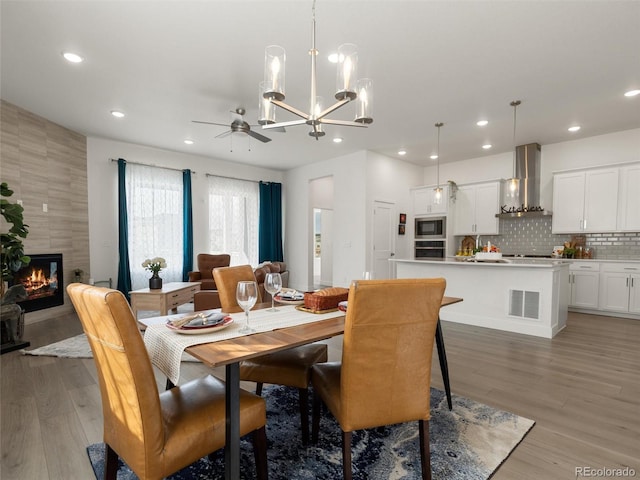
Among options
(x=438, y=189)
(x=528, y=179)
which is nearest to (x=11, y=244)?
(x=438, y=189)

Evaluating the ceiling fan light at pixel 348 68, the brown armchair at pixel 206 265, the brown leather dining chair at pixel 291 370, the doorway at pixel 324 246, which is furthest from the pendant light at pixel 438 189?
the brown armchair at pixel 206 265

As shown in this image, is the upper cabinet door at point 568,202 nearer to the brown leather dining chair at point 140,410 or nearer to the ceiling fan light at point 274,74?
the ceiling fan light at point 274,74

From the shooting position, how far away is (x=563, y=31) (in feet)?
8.46

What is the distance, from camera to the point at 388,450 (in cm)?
181

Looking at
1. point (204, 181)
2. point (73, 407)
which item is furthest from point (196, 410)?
point (204, 181)

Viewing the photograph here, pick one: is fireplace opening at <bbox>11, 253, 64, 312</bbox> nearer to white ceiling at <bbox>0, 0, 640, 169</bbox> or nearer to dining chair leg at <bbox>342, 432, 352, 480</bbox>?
white ceiling at <bbox>0, 0, 640, 169</bbox>

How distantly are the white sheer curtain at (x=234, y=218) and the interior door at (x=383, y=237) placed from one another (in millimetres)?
2778

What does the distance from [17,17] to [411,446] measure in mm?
4088

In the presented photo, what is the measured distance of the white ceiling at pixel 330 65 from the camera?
2406mm

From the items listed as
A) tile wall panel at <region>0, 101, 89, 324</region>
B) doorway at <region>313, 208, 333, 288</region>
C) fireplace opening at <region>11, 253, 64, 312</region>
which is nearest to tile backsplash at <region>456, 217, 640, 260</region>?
doorway at <region>313, 208, 333, 288</region>

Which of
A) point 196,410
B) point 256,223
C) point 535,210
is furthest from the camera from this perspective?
point 256,223

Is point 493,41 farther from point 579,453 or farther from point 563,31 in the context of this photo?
point 579,453

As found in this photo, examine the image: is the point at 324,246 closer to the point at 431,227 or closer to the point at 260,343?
the point at 431,227

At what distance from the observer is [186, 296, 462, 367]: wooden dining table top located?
1197 mm
